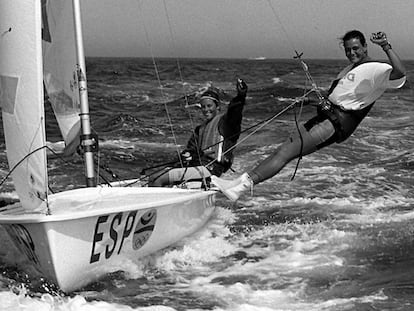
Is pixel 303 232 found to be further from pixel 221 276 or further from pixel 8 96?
pixel 8 96

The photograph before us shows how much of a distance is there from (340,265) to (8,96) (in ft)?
8.24

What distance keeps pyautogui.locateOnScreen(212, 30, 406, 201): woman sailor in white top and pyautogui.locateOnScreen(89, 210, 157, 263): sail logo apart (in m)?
0.72

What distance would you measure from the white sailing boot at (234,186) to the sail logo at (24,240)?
1473 mm

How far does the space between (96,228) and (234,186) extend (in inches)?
51.2

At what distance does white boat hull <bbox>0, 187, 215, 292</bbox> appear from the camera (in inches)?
159

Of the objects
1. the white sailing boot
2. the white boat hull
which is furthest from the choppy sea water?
the white sailing boot

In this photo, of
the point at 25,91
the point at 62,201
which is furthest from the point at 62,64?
the point at 25,91

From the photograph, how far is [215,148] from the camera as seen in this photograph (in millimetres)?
5770

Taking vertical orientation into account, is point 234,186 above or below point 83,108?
below

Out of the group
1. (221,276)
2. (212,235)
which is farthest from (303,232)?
(221,276)

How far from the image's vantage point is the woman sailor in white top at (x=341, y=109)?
510 cm

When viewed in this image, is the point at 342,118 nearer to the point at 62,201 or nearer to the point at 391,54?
the point at 391,54

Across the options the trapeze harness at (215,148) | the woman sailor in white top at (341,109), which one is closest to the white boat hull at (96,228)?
the woman sailor in white top at (341,109)

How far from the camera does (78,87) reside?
4.98 m
